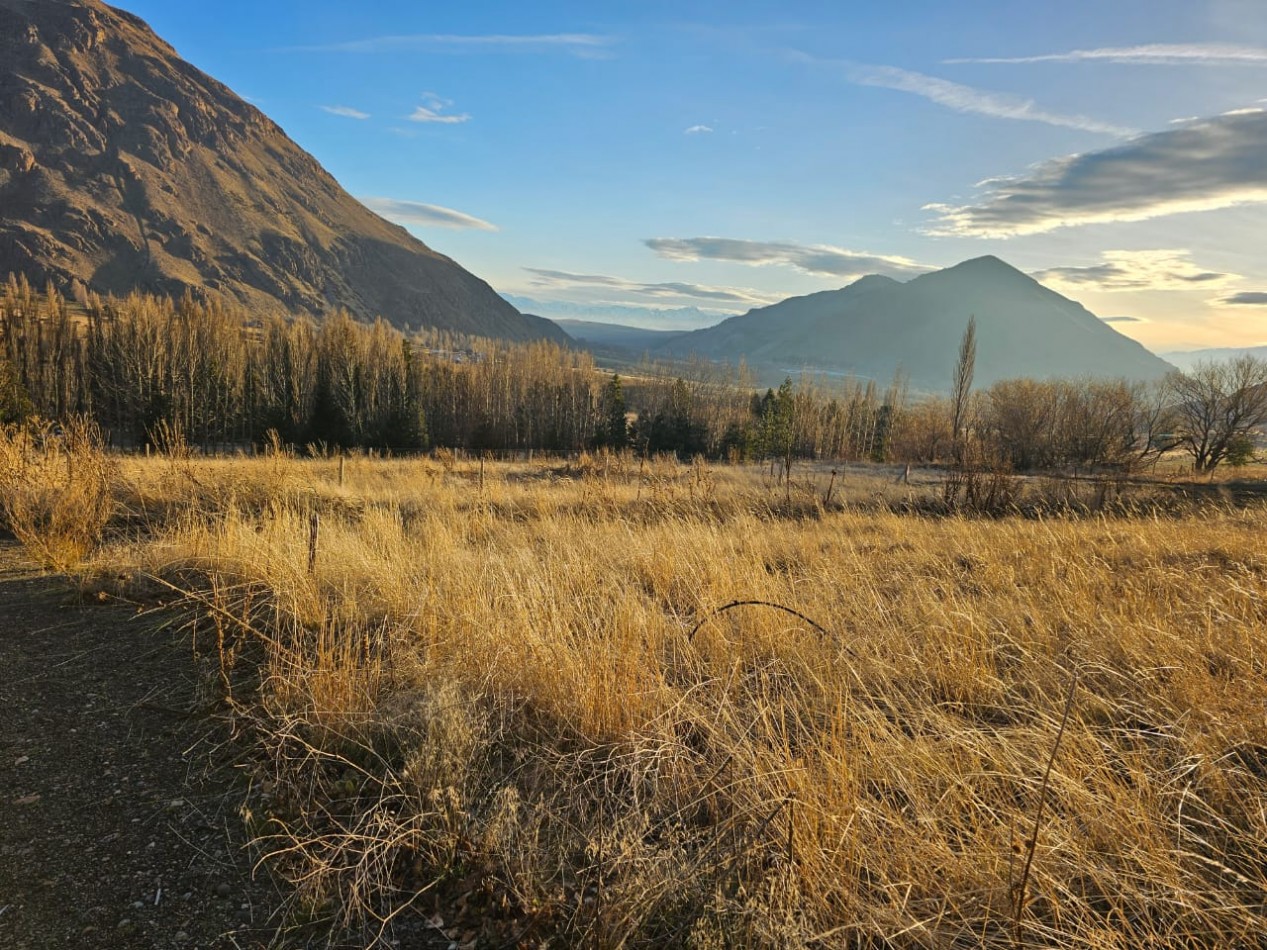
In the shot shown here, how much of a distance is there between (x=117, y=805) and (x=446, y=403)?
57134mm

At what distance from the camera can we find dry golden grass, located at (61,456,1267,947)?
193 cm

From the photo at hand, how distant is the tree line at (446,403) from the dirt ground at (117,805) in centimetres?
3036

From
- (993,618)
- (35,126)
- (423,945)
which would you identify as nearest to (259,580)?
(423,945)

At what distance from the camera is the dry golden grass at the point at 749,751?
193 centimetres

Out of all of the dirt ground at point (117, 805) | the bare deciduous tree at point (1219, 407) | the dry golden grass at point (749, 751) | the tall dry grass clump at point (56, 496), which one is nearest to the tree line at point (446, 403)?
the bare deciduous tree at point (1219, 407)

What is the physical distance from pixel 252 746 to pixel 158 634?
6.29 ft

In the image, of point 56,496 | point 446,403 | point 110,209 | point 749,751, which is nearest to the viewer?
point 749,751

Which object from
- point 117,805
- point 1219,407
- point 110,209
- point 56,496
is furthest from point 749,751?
point 110,209

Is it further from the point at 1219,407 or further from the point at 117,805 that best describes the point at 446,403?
the point at 1219,407

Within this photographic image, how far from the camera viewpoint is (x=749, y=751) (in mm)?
2463

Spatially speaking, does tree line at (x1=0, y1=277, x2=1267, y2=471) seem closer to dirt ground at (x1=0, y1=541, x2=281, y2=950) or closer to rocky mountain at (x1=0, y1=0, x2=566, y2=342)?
dirt ground at (x1=0, y1=541, x2=281, y2=950)

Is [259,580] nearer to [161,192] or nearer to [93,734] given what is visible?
[93,734]

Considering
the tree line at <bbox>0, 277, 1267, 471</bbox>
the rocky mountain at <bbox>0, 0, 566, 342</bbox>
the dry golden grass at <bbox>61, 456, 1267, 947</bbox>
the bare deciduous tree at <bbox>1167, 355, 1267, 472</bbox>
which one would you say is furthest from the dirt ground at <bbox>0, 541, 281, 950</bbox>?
the rocky mountain at <bbox>0, 0, 566, 342</bbox>

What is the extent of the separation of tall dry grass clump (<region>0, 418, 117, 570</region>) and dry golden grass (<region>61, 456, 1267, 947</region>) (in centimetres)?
104
